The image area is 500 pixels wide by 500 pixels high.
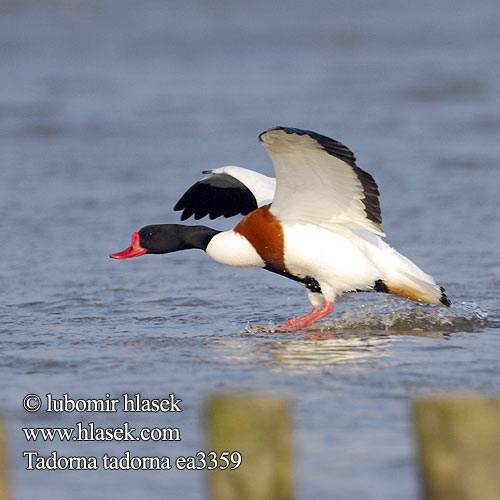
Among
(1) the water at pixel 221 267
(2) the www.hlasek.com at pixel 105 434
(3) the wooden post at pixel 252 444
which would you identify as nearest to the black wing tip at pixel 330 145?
(1) the water at pixel 221 267

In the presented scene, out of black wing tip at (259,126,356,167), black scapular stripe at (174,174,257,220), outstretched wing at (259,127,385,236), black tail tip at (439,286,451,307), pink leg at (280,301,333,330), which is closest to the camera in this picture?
black wing tip at (259,126,356,167)

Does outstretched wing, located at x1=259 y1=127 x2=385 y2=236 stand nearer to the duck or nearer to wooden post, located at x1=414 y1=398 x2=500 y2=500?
the duck

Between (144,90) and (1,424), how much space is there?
673 inches

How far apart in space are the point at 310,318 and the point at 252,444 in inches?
159

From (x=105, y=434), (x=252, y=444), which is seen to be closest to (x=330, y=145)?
(x=105, y=434)

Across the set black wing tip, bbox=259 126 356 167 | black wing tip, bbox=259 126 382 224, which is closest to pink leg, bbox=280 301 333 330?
black wing tip, bbox=259 126 382 224

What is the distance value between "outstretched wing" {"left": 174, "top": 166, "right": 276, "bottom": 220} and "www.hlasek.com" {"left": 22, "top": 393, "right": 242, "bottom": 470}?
2593 millimetres

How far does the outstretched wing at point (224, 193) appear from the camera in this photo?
7.71 meters

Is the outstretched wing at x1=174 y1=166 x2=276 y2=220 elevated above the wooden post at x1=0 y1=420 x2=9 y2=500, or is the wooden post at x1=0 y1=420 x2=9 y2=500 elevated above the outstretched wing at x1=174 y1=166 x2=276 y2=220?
the outstretched wing at x1=174 y1=166 x2=276 y2=220

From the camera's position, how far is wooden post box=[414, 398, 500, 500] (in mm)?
3010

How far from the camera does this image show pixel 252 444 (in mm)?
3117

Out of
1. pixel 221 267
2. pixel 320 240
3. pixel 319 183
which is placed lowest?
pixel 221 267

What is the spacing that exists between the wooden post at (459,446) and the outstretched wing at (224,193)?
15.3 feet

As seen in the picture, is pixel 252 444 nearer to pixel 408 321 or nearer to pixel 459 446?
pixel 459 446
